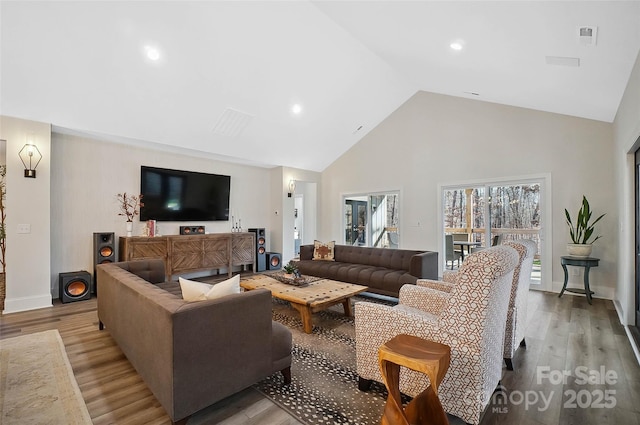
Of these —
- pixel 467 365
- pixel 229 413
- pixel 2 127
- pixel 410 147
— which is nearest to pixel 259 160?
pixel 410 147

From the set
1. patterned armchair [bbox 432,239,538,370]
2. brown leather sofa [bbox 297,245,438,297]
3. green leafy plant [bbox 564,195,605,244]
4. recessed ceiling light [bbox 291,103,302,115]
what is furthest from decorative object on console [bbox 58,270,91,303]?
green leafy plant [bbox 564,195,605,244]

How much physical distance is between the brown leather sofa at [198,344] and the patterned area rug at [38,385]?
41cm

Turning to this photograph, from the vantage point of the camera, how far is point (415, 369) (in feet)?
4.75

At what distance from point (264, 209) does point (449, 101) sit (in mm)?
4831

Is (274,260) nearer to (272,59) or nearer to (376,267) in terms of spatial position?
(376,267)

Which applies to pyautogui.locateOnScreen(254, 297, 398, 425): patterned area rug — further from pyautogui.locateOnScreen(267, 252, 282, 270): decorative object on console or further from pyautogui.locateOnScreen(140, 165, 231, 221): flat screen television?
pyautogui.locateOnScreen(140, 165, 231, 221): flat screen television

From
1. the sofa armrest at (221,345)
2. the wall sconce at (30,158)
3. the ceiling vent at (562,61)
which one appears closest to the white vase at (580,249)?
the ceiling vent at (562,61)

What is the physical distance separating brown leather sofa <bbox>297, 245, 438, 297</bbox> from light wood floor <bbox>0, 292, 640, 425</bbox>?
1385 millimetres

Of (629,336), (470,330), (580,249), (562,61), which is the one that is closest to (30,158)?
(470,330)

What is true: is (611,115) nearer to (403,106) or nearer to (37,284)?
(403,106)

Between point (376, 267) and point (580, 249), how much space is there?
2.95 m

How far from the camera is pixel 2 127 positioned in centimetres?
384

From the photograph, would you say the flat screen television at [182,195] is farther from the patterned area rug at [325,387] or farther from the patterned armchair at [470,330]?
the patterned armchair at [470,330]

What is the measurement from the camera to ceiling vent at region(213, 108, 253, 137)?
16.6 ft
